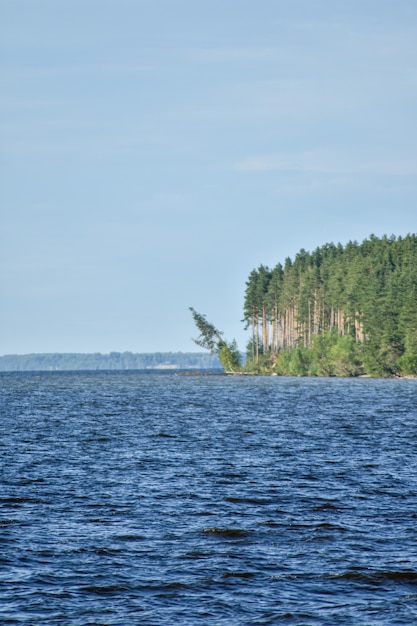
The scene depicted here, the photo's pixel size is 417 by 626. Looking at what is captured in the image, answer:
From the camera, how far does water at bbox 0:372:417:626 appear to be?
64.4 feet

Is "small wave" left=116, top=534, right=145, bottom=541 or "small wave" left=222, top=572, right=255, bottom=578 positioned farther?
"small wave" left=116, top=534, right=145, bottom=541

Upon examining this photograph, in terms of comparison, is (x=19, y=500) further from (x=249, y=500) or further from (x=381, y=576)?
(x=381, y=576)

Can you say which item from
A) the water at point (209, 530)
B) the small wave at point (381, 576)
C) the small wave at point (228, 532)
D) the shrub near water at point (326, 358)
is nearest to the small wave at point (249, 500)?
the water at point (209, 530)

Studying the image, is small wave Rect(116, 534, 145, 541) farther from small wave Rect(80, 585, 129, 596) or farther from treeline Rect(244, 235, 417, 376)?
treeline Rect(244, 235, 417, 376)

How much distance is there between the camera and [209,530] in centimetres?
2662

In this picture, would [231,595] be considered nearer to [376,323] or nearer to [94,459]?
[94,459]

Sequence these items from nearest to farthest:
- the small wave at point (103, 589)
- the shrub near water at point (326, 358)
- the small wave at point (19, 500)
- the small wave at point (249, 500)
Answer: the small wave at point (103, 589) < the small wave at point (19, 500) < the small wave at point (249, 500) < the shrub near water at point (326, 358)

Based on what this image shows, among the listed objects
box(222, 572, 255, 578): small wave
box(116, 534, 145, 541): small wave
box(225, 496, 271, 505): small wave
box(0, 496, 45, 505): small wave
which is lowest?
box(222, 572, 255, 578): small wave

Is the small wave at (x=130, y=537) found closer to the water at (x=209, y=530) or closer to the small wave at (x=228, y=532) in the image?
the water at (x=209, y=530)

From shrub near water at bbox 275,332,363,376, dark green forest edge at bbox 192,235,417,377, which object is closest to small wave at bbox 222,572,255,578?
dark green forest edge at bbox 192,235,417,377

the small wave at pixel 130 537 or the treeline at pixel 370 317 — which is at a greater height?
the treeline at pixel 370 317

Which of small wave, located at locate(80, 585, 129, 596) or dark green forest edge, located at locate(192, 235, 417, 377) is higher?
dark green forest edge, located at locate(192, 235, 417, 377)

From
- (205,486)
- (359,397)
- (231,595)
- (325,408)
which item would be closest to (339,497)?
(205,486)

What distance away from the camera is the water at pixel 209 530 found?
1962 centimetres
